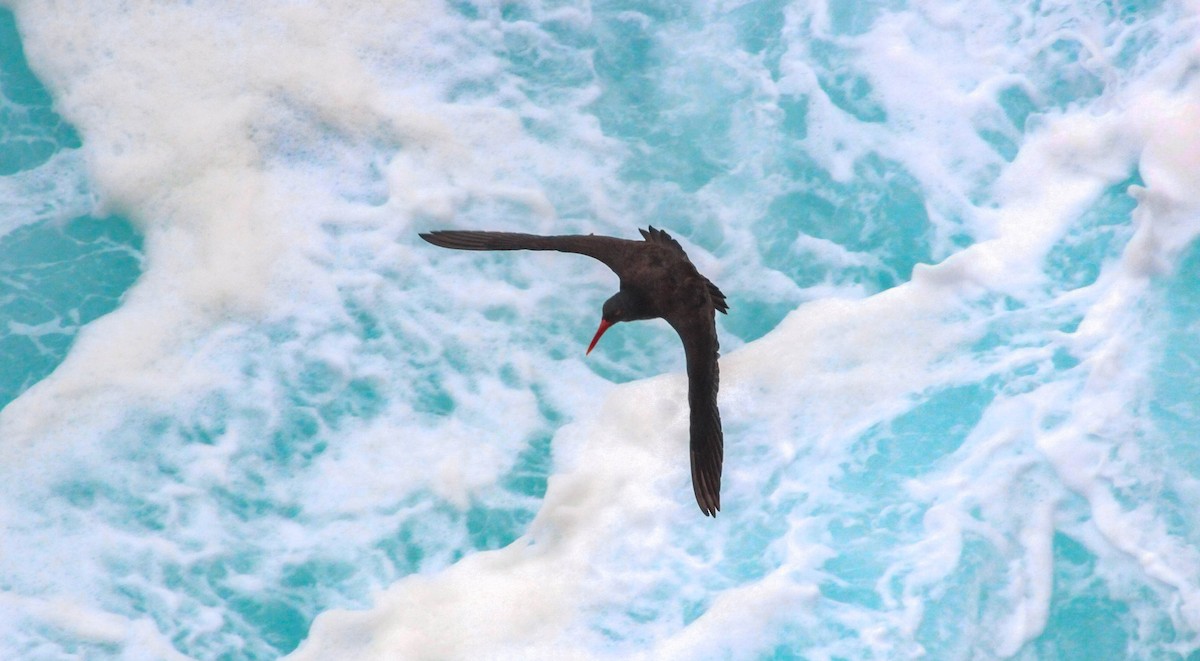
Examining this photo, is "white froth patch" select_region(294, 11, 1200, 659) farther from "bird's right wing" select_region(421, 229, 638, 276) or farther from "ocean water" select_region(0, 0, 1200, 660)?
"bird's right wing" select_region(421, 229, 638, 276)

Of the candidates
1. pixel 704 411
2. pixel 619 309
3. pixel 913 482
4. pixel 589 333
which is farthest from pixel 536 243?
pixel 913 482

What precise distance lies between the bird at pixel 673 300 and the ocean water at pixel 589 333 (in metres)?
1.62

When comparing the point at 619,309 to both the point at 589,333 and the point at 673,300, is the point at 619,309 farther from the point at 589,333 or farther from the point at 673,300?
the point at 589,333

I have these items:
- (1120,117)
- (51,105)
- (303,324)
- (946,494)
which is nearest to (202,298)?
(303,324)

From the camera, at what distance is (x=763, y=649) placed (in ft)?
25.8

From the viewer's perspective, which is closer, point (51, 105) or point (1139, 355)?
point (1139, 355)

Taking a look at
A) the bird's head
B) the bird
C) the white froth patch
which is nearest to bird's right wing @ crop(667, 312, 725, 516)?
the bird

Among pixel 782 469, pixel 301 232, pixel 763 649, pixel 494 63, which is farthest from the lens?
pixel 494 63

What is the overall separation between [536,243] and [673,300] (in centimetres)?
83

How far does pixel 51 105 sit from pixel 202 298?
193 centimetres

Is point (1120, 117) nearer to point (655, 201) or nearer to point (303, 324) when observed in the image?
point (655, 201)

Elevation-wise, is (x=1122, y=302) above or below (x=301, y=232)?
above

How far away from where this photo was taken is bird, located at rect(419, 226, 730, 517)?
6609 mm

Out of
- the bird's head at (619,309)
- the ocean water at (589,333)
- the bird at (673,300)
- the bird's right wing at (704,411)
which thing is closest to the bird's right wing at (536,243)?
the bird at (673,300)
